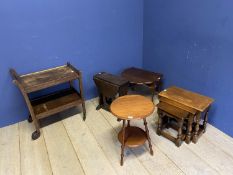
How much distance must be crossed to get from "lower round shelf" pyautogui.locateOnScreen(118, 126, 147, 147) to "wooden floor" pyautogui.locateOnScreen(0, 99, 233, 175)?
6.6 inches

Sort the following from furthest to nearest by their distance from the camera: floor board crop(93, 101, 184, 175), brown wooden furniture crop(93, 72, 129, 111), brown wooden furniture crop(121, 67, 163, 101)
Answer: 1. brown wooden furniture crop(121, 67, 163, 101)
2. brown wooden furniture crop(93, 72, 129, 111)
3. floor board crop(93, 101, 184, 175)

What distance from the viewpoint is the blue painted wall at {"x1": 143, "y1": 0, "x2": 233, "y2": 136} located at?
6.08 ft

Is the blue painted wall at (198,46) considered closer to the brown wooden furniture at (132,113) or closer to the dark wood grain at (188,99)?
the dark wood grain at (188,99)

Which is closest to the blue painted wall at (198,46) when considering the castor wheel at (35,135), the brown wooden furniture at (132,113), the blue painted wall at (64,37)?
the blue painted wall at (64,37)

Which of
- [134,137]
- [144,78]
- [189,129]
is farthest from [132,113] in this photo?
[144,78]

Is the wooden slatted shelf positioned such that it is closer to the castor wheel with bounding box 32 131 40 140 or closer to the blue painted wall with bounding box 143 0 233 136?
the castor wheel with bounding box 32 131 40 140

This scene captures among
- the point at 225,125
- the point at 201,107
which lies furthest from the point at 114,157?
the point at 225,125

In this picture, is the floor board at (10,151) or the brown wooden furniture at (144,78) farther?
the brown wooden furniture at (144,78)

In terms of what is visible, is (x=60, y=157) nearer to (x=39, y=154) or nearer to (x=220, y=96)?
(x=39, y=154)

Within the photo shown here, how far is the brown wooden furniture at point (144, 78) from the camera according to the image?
2447mm

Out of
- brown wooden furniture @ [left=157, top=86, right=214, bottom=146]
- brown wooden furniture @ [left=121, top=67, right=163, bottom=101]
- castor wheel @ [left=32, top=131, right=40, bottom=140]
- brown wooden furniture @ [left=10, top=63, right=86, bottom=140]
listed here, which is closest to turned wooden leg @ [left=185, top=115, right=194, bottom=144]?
brown wooden furniture @ [left=157, top=86, right=214, bottom=146]

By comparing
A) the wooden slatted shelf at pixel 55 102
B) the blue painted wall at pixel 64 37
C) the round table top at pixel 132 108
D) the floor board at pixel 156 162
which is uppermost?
the blue painted wall at pixel 64 37

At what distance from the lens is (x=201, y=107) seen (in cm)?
178

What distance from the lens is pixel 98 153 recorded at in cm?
193
